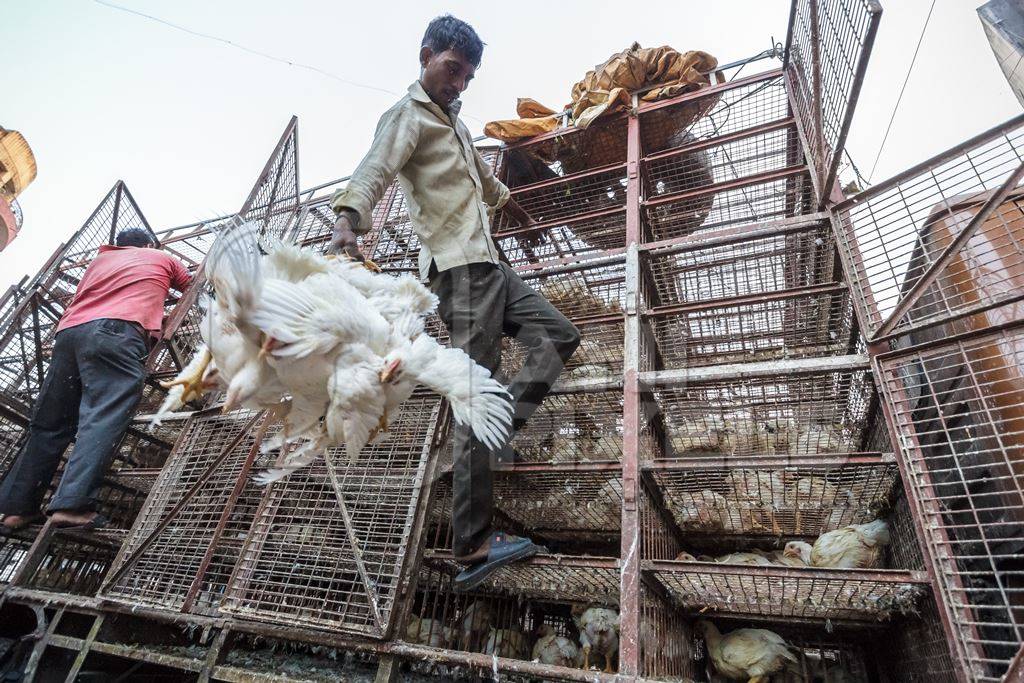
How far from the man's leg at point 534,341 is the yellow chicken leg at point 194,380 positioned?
4.31 ft

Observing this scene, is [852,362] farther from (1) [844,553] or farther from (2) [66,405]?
(2) [66,405]

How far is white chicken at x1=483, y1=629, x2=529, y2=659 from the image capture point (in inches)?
140

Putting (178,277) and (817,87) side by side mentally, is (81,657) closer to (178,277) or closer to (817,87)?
(178,277)

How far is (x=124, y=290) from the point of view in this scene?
11.2ft

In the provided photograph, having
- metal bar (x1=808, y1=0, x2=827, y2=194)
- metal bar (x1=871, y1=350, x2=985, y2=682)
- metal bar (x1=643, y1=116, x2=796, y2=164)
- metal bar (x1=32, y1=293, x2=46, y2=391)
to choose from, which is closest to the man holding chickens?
metal bar (x1=871, y1=350, x2=985, y2=682)

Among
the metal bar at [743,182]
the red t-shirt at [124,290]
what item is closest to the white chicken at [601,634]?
the metal bar at [743,182]

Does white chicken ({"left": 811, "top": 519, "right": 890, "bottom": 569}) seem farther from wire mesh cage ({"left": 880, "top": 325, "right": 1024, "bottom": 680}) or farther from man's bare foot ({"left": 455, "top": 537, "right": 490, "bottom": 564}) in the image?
man's bare foot ({"left": 455, "top": 537, "right": 490, "bottom": 564})

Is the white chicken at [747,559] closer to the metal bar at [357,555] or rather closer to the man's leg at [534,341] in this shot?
the man's leg at [534,341]

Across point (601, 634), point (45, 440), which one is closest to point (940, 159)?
point (601, 634)

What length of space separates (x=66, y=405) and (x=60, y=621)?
1.28 metres

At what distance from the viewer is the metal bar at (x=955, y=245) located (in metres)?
2.15

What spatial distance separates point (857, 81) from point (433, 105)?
75.4 inches

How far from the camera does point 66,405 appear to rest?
11.1 feet

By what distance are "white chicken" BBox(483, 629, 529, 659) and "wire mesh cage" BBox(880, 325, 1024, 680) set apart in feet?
8.39
